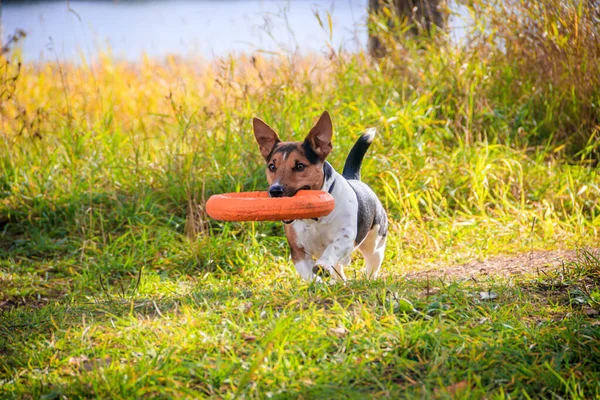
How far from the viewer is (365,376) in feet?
9.54

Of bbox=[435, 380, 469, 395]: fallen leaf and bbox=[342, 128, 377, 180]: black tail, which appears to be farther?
bbox=[342, 128, 377, 180]: black tail

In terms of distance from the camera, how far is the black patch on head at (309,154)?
165 inches

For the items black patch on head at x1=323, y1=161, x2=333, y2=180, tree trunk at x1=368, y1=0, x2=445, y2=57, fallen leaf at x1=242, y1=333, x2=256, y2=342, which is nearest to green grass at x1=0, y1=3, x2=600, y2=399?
fallen leaf at x1=242, y1=333, x2=256, y2=342

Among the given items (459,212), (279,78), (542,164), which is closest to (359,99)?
(279,78)

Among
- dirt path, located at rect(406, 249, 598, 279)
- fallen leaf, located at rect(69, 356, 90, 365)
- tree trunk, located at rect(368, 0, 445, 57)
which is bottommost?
dirt path, located at rect(406, 249, 598, 279)

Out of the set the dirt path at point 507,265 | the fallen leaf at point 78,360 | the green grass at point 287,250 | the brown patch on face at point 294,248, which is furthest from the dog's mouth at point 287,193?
the fallen leaf at point 78,360

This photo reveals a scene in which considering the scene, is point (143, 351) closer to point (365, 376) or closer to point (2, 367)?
point (2, 367)

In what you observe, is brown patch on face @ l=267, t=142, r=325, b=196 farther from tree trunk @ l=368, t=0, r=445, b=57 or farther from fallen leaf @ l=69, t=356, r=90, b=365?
tree trunk @ l=368, t=0, r=445, b=57

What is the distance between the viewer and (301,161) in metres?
4.15

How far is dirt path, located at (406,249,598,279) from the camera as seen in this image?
4.70 meters

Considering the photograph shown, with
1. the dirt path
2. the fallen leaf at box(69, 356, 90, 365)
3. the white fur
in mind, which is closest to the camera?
the fallen leaf at box(69, 356, 90, 365)

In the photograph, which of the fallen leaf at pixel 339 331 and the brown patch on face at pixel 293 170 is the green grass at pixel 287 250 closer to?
the fallen leaf at pixel 339 331

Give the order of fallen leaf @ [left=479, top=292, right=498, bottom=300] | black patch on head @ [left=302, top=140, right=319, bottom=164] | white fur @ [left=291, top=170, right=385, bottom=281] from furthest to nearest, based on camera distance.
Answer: white fur @ [left=291, top=170, right=385, bottom=281] → black patch on head @ [left=302, top=140, right=319, bottom=164] → fallen leaf @ [left=479, top=292, right=498, bottom=300]

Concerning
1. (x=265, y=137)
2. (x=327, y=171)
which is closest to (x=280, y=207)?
(x=327, y=171)
